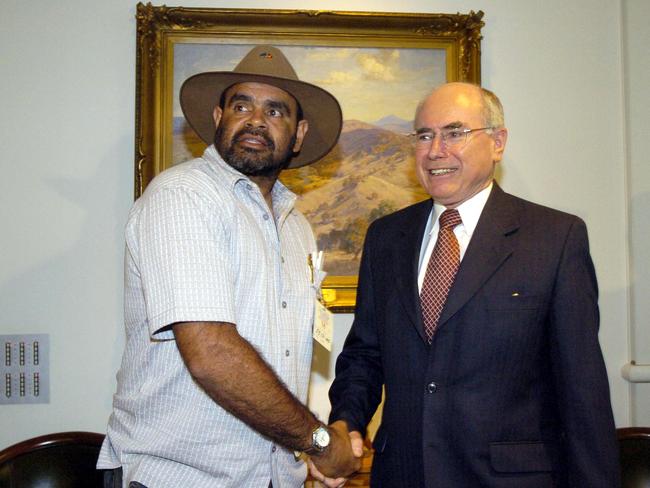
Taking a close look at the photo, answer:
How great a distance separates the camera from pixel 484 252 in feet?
5.76

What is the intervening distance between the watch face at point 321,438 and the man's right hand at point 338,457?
28 millimetres

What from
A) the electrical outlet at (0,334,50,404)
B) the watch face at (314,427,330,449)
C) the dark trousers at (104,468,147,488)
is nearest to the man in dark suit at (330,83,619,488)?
the watch face at (314,427,330,449)

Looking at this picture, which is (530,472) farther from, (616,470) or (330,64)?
(330,64)

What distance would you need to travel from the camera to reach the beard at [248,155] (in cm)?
193

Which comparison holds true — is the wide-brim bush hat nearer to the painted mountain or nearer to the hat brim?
the hat brim

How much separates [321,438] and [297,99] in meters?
1.08

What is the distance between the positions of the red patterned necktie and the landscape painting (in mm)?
882

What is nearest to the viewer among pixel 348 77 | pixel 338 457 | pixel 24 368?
pixel 338 457

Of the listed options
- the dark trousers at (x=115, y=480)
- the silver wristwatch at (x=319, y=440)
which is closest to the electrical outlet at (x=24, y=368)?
the dark trousers at (x=115, y=480)

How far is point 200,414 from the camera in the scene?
1.65 meters

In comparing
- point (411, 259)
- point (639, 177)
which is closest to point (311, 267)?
point (411, 259)

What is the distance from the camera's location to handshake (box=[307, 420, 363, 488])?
178 cm

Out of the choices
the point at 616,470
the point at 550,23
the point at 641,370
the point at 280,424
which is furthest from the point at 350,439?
the point at 550,23

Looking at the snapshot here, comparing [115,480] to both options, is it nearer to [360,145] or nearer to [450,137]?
[450,137]
